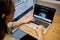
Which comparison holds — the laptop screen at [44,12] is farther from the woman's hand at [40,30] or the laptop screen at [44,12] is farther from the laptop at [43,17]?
the woman's hand at [40,30]

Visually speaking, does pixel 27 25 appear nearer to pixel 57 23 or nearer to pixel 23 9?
pixel 57 23

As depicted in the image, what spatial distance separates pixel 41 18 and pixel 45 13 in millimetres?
87

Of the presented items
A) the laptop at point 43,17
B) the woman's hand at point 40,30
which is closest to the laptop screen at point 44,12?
the laptop at point 43,17

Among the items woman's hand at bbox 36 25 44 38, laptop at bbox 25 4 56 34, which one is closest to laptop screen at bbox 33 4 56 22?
laptop at bbox 25 4 56 34

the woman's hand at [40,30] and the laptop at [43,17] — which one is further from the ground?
the laptop at [43,17]

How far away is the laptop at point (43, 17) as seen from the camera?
121cm

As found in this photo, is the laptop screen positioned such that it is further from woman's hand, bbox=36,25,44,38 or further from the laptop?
woman's hand, bbox=36,25,44,38

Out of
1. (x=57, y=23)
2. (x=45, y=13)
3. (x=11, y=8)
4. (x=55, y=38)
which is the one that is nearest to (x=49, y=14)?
(x=45, y=13)

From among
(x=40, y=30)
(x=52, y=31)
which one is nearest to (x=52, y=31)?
(x=52, y=31)

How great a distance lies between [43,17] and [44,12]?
64 millimetres

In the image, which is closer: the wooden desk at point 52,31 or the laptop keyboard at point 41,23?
the wooden desk at point 52,31

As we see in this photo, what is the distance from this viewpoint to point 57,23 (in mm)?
1289

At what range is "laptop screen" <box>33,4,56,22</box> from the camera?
1202 millimetres

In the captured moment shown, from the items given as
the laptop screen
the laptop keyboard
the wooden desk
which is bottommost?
the wooden desk
